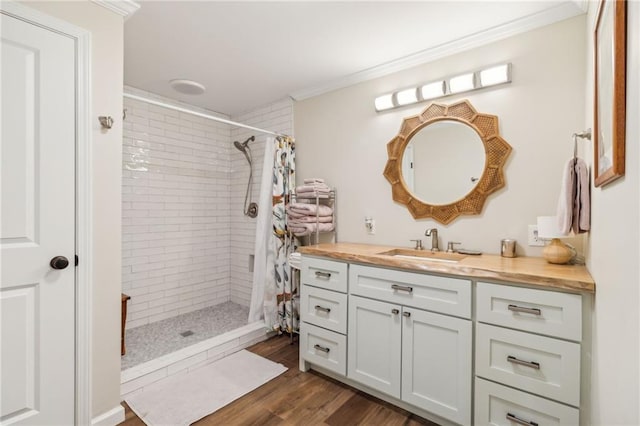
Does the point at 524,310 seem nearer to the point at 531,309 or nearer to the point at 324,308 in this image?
the point at 531,309

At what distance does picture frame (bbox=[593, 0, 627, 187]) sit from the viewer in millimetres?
726

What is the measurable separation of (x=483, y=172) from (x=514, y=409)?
52.8 inches

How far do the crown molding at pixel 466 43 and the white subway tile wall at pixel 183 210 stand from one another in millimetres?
741

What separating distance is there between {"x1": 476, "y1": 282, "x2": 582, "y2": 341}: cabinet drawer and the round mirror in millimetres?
832

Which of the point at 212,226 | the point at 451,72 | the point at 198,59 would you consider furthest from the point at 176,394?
the point at 451,72

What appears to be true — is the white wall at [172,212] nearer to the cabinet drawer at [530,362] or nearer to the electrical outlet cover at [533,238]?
the cabinet drawer at [530,362]

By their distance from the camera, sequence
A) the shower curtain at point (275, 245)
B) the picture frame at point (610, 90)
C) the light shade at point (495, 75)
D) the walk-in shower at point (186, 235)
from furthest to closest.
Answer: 1. the shower curtain at point (275, 245)
2. the walk-in shower at point (186, 235)
3. the light shade at point (495, 75)
4. the picture frame at point (610, 90)

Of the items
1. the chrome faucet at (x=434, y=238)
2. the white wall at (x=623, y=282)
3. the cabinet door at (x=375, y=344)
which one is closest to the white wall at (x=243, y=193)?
the cabinet door at (x=375, y=344)

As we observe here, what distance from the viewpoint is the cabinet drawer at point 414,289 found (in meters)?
1.57

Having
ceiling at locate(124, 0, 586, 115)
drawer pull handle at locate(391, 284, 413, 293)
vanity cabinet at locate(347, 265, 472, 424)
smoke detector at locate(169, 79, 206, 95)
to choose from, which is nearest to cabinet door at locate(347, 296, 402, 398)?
vanity cabinet at locate(347, 265, 472, 424)

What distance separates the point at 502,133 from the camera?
195cm

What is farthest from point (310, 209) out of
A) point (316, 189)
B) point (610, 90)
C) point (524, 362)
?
point (610, 90)

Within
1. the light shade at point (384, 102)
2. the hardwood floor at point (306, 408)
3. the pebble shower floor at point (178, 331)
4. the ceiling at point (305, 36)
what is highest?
the ceiling at point (305, 36)

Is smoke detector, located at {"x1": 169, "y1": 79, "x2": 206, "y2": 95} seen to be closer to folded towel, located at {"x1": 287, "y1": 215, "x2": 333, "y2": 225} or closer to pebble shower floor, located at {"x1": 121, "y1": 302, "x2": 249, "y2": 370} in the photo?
folded towel, located at {"x1": 287, "y1": 215, "x2": 333, "y2": 225}
